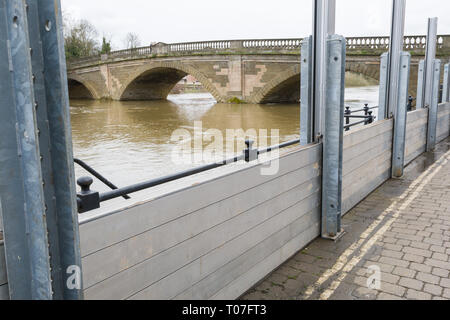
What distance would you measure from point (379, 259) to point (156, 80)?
37329mm

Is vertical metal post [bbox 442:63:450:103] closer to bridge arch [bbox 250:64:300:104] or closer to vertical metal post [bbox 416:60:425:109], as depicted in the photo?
vertical metal post [bbox 416:60:425:109]

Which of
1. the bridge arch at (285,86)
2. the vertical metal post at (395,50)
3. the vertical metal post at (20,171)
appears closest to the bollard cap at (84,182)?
the vertical metal post at (20,171)

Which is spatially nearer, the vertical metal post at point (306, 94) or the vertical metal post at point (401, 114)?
the vertical metal post at point (306, 94)

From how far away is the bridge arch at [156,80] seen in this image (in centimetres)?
3190

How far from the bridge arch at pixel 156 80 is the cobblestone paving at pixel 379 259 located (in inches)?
1052

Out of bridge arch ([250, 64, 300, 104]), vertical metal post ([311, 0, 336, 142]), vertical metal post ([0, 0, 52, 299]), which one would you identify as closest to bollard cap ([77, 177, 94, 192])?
vertical metal post ([0, 0, 52, 299])

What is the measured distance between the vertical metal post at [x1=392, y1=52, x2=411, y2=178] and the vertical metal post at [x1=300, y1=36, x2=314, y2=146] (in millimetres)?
3375

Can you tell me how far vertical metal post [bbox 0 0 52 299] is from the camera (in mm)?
1504

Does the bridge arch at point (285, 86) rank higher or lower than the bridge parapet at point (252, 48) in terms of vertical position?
lower

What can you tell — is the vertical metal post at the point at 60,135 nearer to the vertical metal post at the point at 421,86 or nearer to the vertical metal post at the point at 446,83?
the vertical metal post at the point at 421,86

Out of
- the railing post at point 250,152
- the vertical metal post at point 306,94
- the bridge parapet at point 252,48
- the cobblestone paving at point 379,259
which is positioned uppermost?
the bridge parapet at point 252,48

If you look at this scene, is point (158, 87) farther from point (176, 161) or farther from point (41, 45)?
point (41, 45)

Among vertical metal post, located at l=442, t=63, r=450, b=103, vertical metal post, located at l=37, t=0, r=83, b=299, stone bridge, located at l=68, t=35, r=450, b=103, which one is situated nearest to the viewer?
vertical metal post, located at l=37, t=0, r=83, b=299

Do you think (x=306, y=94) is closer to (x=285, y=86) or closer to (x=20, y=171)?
(x=20, y=171)
